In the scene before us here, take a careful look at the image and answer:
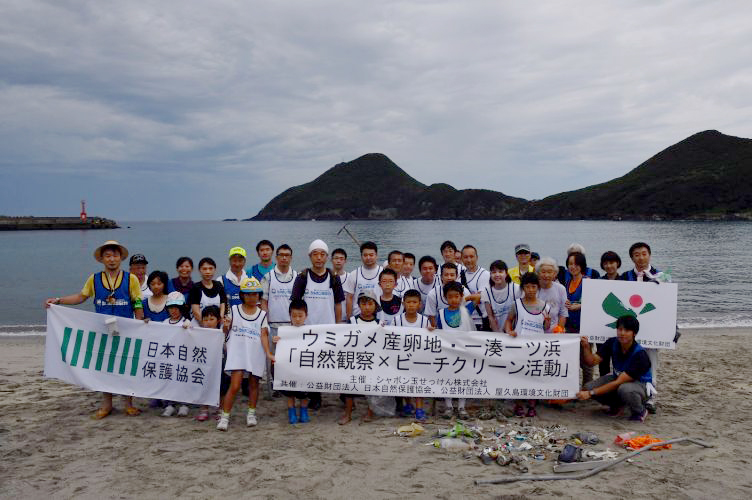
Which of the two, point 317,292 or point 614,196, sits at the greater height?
point 614,196

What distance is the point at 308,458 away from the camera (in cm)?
495

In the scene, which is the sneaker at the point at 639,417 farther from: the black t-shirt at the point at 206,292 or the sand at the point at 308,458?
the black t-shirt at the point at 206,292

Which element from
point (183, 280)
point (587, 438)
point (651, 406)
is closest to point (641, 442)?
point (587, 438)

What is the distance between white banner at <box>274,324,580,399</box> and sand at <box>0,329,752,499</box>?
42 centimetres

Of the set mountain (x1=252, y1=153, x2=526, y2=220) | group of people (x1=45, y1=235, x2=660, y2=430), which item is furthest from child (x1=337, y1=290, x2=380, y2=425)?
mountain (x1=252, y1=153, x2=526, y2=220)

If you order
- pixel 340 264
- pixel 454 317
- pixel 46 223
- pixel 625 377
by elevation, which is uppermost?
pixel 46 223

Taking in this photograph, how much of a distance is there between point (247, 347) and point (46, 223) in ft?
440

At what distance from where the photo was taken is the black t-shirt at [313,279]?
6309 mm

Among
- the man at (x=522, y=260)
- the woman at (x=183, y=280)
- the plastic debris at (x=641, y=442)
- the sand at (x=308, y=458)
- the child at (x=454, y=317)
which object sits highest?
the man at (x=522, y=260)

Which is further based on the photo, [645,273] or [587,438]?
[645,273]

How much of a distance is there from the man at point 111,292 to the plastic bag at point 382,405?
9.75 ft

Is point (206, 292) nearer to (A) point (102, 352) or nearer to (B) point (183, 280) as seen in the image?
(B) point (183, 280)

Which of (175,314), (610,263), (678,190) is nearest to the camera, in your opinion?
(175,314)

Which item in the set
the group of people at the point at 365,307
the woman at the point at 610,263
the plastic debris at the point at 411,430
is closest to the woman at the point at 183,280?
the group of people at the point at 365,307
